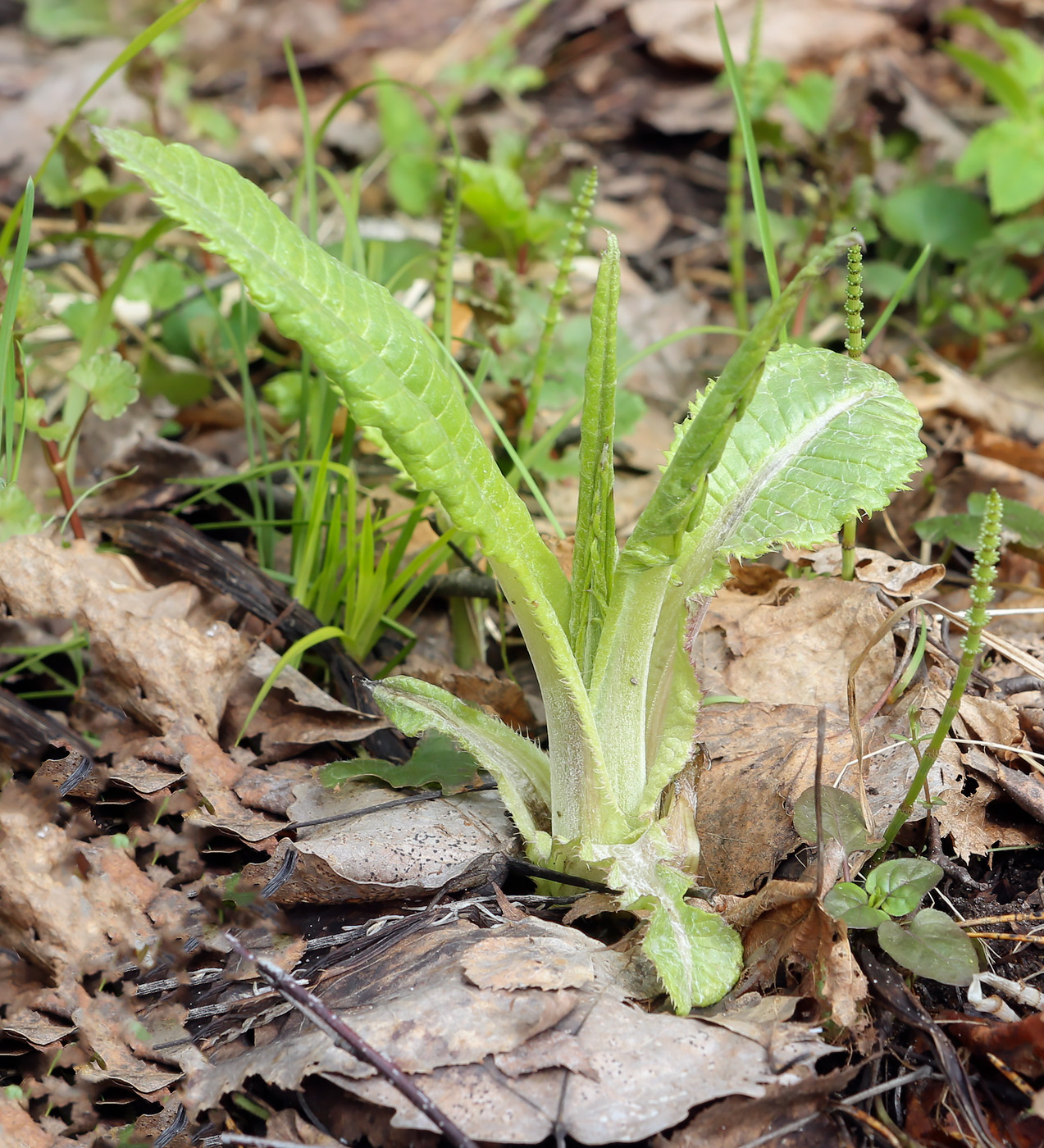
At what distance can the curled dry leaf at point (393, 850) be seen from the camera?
160 cm

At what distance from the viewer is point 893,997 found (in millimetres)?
1351

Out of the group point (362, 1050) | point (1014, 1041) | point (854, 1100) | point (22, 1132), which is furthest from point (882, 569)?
point (22, 1132)

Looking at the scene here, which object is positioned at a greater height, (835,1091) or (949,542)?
(949,542)

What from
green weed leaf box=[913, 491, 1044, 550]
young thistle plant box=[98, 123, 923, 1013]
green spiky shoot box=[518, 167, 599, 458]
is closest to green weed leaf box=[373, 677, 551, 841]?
young thistle plant box=[98, 123, 923, 1013]

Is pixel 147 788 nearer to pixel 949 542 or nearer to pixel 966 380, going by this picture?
pixel 949 542

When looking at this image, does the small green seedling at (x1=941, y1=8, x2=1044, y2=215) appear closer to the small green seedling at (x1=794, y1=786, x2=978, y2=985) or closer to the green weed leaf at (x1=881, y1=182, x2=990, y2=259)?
the green weed leaf at (x1=881, y1=182, x2=990, y2=259)

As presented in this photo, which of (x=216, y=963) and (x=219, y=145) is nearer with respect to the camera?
(x=216, y=963)

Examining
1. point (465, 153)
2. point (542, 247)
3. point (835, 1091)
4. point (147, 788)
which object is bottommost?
point (835, 1091)

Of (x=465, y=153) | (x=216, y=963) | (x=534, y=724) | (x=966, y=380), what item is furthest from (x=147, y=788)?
(x=465, y=153)

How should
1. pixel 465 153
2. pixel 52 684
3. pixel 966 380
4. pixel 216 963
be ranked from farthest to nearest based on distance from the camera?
pixel 465 153 → pixel 966 380 → pixel 52 684 → pixel 216 963

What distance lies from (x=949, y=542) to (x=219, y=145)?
3510 millimetres

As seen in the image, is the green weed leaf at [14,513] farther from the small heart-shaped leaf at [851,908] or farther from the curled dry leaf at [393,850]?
the small heart-shaped leaf at [851,908]

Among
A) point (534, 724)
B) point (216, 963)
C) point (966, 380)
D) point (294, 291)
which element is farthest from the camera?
point (966, 380)

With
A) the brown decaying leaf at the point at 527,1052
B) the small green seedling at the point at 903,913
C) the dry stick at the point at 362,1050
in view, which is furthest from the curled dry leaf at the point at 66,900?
the small green seedling at the point at 903,913
